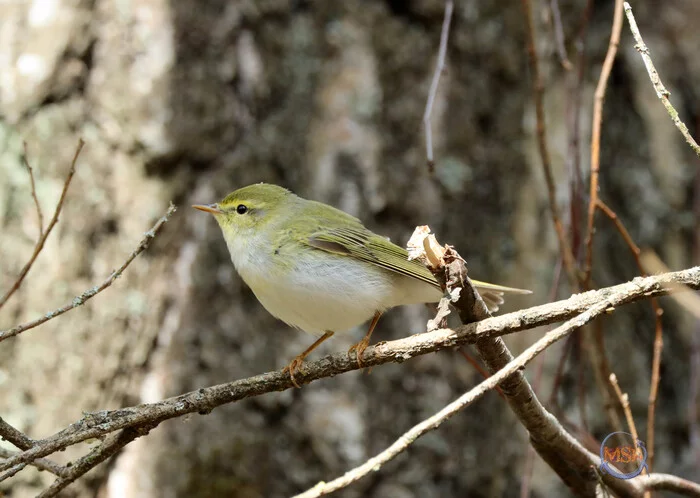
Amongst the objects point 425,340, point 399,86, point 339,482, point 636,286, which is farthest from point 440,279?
point 399,86

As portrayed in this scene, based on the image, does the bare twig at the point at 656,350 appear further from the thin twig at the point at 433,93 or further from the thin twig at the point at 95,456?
the thin twig at the point at 95,456

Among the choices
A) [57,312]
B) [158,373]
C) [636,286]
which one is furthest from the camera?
[158,373]

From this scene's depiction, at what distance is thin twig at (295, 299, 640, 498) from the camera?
1304 mm

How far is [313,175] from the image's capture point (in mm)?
3371

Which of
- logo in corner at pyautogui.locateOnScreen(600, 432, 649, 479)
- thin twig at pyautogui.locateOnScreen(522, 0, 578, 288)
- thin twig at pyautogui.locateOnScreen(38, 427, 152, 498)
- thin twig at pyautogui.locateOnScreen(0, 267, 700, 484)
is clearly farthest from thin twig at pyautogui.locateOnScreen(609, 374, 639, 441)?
thin twig at pyautogui.locateOnScreen(38, 427, 152, 498)

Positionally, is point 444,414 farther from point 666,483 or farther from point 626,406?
point 666,483

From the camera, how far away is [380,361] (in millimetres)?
1819

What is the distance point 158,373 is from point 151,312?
0.26 meters

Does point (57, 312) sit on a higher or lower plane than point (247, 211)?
lower

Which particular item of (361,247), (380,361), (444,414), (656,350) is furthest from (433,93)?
(444,414)

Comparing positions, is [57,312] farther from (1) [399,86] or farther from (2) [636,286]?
(1) [399,86]

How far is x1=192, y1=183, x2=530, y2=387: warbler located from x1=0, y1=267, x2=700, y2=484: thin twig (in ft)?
1.65

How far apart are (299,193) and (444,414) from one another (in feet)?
6.97

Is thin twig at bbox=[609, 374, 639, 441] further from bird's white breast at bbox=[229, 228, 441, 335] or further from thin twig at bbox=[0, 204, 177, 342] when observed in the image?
thin twig at bbox=[0, 204, 177, 342]
